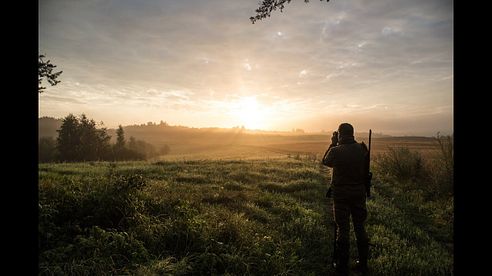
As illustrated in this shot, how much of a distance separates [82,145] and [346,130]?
216 feet

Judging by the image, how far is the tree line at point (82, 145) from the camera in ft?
199

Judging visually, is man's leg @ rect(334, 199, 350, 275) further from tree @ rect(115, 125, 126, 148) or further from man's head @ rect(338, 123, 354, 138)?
tree @ rect(115, 125, 126, 148)

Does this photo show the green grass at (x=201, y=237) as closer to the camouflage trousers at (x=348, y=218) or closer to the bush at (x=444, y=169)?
the camouflage trousers at (x=348, y=218)

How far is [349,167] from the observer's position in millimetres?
6520

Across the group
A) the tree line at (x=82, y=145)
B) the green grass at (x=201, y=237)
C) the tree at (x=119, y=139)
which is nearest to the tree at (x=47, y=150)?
the tree line at (x=82, y=145)

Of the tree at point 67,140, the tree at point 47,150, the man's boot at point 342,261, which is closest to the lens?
the man's boot at point 342,261

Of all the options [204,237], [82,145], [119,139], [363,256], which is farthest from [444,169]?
Result: [119,139]

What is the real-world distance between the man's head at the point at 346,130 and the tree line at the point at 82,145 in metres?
60.0

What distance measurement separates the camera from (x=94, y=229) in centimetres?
671

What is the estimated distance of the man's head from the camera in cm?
673

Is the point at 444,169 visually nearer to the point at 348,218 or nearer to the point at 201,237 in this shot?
the point at 348,218
